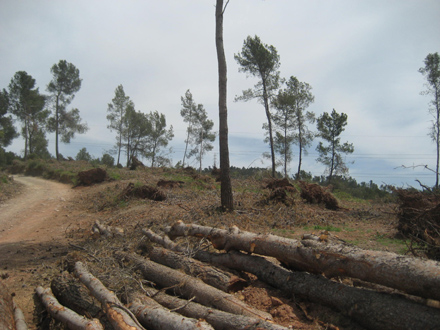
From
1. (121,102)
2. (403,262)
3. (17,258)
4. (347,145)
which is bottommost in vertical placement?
(17,258)

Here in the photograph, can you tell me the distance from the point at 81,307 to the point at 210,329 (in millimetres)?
1909

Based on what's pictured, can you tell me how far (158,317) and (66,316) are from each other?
1.09 meters

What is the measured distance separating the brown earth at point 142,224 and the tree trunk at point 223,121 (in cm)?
53

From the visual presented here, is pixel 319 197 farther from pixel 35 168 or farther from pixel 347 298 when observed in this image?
pixel 35 168

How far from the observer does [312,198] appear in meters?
11.4

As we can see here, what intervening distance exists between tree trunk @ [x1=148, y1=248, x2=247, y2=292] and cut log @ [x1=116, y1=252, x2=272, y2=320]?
153 mm

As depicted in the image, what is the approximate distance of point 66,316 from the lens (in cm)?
319

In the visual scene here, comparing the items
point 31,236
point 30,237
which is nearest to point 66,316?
Answer: point 30,237

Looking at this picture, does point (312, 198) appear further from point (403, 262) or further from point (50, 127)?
point (50, 127)

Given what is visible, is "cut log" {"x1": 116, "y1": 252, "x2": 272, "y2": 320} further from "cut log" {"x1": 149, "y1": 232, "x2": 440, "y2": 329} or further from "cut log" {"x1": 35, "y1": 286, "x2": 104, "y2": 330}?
"cut log" {"x1": 35, "y1": 286, "x2": 104, "y2": 330}

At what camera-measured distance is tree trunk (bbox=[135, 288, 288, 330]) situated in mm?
2479

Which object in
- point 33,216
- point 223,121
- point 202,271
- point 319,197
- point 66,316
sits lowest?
point 66,316

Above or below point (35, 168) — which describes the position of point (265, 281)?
below

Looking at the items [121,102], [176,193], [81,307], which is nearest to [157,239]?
[81,307]
